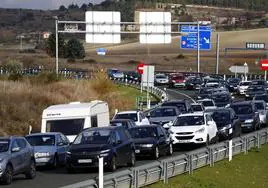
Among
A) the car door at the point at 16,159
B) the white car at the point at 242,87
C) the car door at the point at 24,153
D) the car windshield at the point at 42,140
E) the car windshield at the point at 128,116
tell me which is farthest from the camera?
the white car at the point at 242,87

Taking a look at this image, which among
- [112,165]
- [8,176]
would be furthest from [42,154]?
[8,176]

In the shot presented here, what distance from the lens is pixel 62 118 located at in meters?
33.6

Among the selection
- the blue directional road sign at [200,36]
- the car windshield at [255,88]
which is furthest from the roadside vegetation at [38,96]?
the car windshield at [255,88]

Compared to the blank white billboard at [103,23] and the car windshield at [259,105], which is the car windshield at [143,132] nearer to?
the car windshield at [259,105]

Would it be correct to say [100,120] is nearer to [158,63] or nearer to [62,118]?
[62,118]

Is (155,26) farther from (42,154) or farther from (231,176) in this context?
(231,176)

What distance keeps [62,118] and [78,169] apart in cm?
711

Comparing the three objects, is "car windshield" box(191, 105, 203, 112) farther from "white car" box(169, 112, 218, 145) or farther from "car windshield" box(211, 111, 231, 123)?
"white car" box(169, 112, 218, 145)

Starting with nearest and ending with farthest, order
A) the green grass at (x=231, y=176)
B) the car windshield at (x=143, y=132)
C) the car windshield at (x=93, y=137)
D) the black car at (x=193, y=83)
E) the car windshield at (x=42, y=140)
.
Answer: the green grass at (x=231, y=176) < the car windshield at (x=93, y=137) < the car windshield at (x=42, y=140) < the car windshield at (x=143, y=132) < the black car at (x=193, y=83)

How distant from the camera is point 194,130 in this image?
3569 cm

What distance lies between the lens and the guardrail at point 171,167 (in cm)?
2022

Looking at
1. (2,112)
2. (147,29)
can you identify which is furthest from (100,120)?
(147,29)

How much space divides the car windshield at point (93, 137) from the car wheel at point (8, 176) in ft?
11.2

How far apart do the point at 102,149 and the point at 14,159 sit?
305cm
